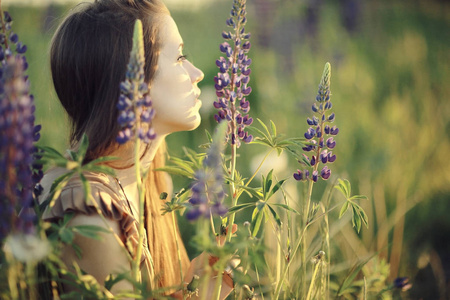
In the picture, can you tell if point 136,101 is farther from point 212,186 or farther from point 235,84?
point 235,84

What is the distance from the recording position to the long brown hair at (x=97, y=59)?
5.13 ft

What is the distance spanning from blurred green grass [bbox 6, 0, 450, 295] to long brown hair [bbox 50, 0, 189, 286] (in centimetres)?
21

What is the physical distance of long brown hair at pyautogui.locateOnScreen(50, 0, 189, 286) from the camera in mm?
1563

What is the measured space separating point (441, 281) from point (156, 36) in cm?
175

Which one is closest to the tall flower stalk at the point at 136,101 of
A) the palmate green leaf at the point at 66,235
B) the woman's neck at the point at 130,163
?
the palmate green leaf at the point at 66,235

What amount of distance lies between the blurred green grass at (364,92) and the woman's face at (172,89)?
511mm

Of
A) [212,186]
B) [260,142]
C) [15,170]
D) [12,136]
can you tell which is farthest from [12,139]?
[260,142]

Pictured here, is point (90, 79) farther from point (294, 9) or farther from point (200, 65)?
point (294, 9)

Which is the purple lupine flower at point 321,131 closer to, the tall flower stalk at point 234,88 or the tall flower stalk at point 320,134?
the tall flower stalk at point 320,134

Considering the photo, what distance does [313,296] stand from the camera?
1.58 m

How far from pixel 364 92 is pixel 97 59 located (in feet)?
10.6

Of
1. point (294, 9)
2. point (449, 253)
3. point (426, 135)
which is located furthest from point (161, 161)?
point (294, 9)

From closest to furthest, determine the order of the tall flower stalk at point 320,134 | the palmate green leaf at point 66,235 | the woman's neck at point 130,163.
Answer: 1. the palmate green leaf at point 66,235
2. the tall flower stalk at point 320,134
3. the woman's neck at point 130,163

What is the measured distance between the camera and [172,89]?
1.58m
